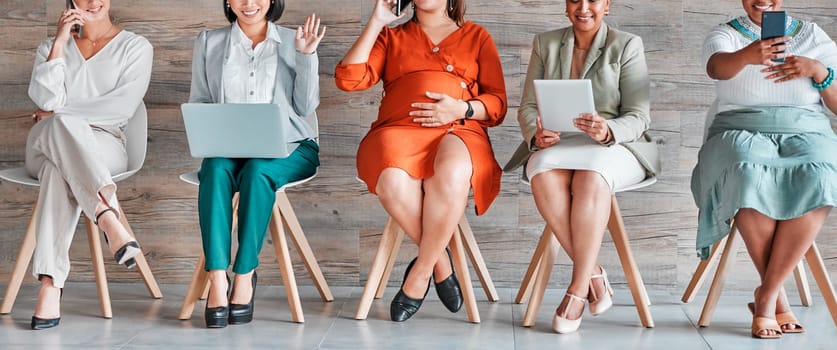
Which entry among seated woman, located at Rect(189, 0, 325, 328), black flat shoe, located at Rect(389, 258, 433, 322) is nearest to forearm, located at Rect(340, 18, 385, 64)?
seated woman, located at Rect(189, 0, 325, 328)

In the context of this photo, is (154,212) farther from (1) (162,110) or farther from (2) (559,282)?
(2) (559,282)

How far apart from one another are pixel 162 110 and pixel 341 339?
1.42 metres

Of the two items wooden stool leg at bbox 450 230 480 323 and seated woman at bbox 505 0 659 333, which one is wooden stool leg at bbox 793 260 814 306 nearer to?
seated woman at bbox 505 0 659 333

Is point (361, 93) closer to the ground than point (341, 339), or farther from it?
farther from it

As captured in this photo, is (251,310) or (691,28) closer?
(251,310)

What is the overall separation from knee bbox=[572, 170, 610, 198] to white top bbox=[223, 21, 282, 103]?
107 cm

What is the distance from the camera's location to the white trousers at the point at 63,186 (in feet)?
10.1

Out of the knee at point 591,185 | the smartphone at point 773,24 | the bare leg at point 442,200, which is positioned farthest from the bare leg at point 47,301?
the smartphone at point 773,24

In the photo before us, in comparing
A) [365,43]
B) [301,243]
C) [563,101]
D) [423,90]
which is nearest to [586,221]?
[563,101]

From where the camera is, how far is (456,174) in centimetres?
308

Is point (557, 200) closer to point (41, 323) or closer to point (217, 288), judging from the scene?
point (217, 288)

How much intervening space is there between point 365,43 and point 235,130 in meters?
0.53

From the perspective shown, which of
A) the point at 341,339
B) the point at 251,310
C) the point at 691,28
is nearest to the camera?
the point at 341,339

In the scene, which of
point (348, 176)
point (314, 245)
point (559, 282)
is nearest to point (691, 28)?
point (559, 282)
